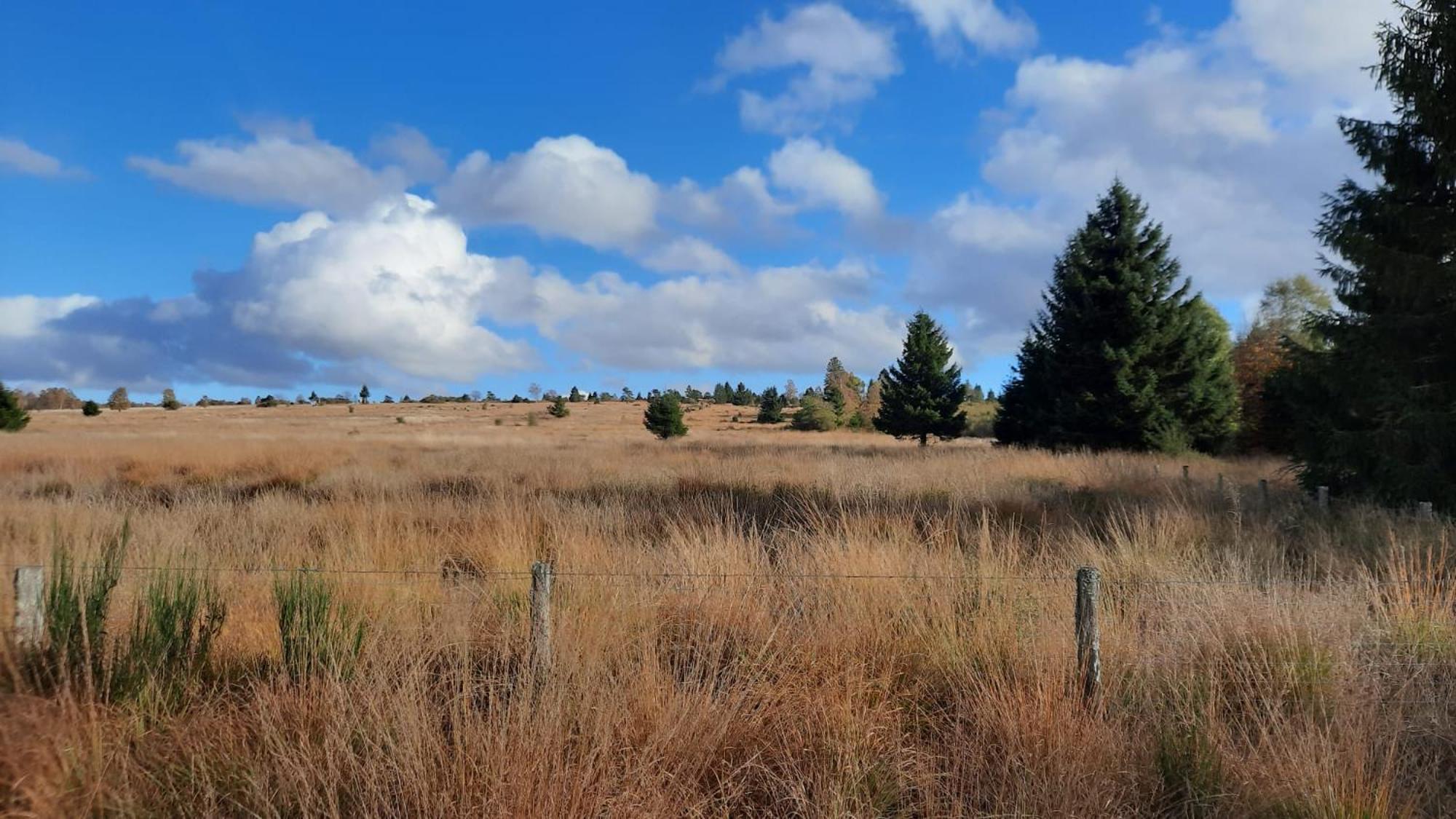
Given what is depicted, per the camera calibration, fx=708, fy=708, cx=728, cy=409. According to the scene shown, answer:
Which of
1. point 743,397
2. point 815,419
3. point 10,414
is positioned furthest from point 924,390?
point 743,397

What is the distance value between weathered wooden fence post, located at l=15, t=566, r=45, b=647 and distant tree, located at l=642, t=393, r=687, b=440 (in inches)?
1610

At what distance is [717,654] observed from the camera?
368 cm

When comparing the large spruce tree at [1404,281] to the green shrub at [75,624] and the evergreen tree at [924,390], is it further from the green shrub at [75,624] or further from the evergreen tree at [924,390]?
the evergreen tree at [924,390]

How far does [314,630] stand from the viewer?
3.66 meters

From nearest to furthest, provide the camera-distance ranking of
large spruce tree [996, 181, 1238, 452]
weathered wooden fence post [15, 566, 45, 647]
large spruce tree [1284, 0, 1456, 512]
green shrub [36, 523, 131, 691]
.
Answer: green shrub [36, 523, 131, 691] < weathered wooden fence post [15, 566, 45, 647] < large spruce tree [1284, 0, 1456, 512] < large spruce tree [996, 181, 1238, 452]

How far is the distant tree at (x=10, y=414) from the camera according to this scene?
34.1 metres

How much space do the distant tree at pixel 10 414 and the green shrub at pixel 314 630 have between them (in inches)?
1677

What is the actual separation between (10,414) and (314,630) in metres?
45.4

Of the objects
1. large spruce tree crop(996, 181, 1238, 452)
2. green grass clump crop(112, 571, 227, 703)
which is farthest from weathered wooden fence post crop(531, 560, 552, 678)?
large spruce tree crop(996, 181, 1238, 452)

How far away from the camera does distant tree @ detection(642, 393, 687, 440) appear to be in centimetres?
4484

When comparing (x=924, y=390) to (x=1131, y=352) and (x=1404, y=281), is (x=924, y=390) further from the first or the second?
(x=1404, y=281)

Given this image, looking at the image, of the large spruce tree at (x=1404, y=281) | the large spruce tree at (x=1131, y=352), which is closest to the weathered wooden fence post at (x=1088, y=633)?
the large spruce tree at (x=1404, y=281)

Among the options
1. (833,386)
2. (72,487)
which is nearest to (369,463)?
(72,487)

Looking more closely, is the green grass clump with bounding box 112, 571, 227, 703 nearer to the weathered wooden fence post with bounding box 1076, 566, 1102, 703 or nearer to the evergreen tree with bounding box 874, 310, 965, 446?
the weathered wooden fence post with bounding box 1076, 566, 1102, 703
